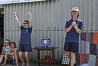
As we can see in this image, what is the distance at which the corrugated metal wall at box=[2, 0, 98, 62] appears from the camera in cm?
983

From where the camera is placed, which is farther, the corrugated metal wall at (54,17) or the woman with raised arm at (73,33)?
the corrugated metal wall at (54,17)

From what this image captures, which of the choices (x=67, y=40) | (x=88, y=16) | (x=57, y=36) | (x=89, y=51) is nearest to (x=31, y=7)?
(x=57, y=36)

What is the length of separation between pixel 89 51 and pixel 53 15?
5.10 meters

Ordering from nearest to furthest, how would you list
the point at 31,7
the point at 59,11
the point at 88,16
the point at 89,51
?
the point at 89,51
the point at 88,16
the point at 59,11
the point at 31,7

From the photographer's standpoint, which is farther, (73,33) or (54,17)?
(54,17)

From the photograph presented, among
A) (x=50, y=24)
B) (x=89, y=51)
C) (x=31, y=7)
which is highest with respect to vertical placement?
(x=31, y=7)

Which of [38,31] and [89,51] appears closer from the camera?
[89,51]

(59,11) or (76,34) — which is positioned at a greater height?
(59,11)

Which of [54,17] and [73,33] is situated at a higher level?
[54,17]

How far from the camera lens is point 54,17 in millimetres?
10711

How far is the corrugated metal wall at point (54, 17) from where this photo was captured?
32.2ft

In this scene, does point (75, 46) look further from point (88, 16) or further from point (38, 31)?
point (38, 31)

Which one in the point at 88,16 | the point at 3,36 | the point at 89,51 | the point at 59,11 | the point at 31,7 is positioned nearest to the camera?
the point at 89,51

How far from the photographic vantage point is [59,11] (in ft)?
34.8
